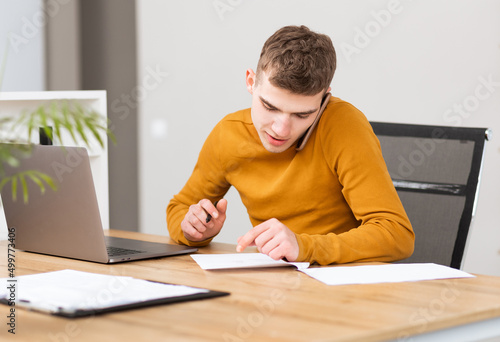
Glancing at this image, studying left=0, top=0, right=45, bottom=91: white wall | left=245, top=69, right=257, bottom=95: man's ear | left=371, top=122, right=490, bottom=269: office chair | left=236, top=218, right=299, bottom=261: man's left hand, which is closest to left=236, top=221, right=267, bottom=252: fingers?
left=236, top=218, right=299, bottom=261: man's left hand

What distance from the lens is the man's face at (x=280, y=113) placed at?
1.48 meters

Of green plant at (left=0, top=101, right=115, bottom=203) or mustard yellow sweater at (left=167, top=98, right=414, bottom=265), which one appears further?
mustard yellow sweater at (left=167, top=98, right=414, bottom=265)

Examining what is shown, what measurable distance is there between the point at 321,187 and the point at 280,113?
0.77 feet

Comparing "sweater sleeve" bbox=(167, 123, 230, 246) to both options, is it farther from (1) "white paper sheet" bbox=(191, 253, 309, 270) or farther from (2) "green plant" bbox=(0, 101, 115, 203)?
(2) "green plant" bbox=(0, 101, 115, 203)

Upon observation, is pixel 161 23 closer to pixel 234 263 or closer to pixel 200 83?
pixel 200 83

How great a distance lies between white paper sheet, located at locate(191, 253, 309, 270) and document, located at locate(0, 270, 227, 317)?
0.71ft

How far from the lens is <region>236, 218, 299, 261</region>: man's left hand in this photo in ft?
4.16

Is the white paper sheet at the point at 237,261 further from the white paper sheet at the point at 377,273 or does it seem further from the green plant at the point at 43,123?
the green plant at the point at 43,123

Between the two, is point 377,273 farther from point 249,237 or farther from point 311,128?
point 311,128

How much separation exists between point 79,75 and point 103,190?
144cm

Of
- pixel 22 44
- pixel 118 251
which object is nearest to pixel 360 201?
pixel 118 251

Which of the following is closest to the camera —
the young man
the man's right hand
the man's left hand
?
the man's left hand

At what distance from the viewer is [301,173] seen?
64.5 inches

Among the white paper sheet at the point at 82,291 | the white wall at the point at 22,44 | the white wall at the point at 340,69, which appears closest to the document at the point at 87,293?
the white paper sheet at the point at 82,291
